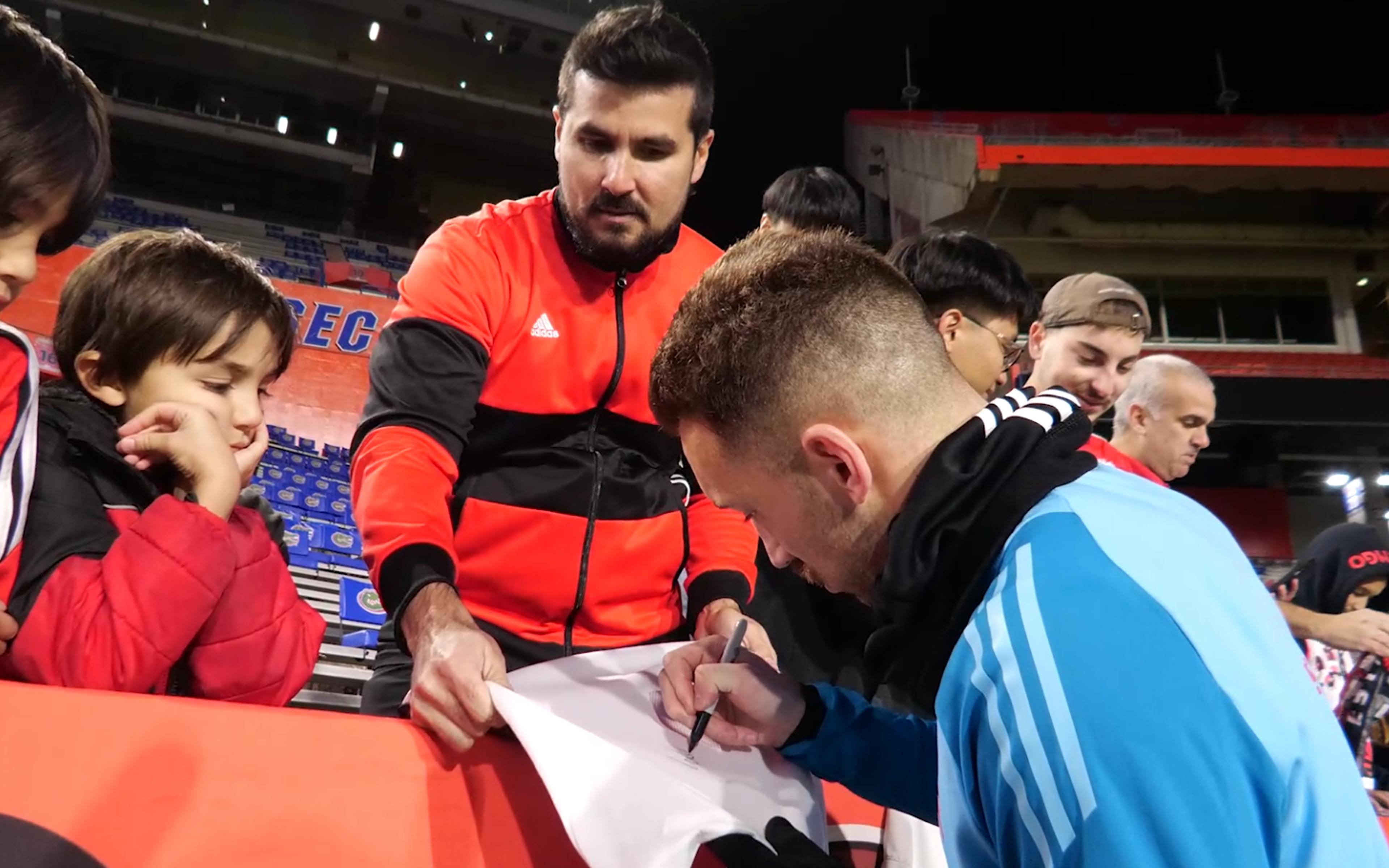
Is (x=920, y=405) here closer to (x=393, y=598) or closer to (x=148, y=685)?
(x=393, y=598)

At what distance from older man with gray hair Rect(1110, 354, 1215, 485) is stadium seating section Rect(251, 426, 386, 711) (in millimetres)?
3659

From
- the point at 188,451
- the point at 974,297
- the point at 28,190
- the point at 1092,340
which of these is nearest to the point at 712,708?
the point at 188,451

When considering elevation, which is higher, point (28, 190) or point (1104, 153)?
point (1104, 153)

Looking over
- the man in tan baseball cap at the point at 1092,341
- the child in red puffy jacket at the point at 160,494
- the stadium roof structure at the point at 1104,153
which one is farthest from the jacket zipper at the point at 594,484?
the stadium roof structure at the point at 1104,153

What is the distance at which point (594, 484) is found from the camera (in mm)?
1549

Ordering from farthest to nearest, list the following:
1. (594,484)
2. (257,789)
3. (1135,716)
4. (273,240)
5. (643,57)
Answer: (273,240)
(643,57)
(594,484)
(257,789)
(1135,716)

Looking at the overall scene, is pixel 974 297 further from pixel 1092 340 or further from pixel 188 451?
pixel 188 451

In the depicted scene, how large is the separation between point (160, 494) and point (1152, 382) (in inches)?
106

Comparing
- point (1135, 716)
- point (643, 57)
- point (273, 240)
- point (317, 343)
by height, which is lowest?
point (1135, 716)

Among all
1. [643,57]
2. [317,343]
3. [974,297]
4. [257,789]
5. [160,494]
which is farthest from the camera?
[317,343]

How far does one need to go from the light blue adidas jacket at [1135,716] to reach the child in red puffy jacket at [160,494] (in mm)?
796

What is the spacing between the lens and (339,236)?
995 cm

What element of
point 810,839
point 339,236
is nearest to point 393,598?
point 810,839

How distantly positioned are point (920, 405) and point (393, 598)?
67 cm
